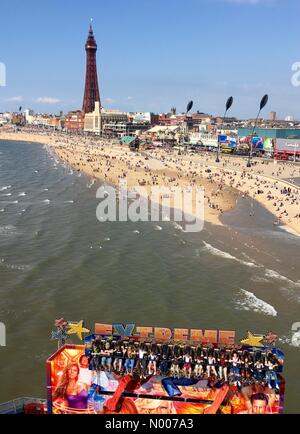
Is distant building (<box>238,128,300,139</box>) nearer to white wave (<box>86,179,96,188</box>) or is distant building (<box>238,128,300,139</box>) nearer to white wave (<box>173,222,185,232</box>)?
white wave (<box>86,179,96,188</box>)

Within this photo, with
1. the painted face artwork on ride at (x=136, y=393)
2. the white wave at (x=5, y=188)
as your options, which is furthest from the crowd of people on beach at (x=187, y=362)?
the white wave at (x=5, y=188)

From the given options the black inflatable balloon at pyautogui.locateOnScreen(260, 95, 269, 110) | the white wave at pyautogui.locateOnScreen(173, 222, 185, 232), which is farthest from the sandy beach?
the black inflatable balloon at pyautogui.locateOnScreen(260, 95, 269, 110)

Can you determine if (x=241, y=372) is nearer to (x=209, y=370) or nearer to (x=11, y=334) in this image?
(x=209, y=370)

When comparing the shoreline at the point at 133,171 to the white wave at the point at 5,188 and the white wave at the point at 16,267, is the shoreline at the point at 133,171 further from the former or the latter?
the white wave at the point at 16,267

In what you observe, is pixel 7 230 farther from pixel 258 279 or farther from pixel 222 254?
pixel 258 279
